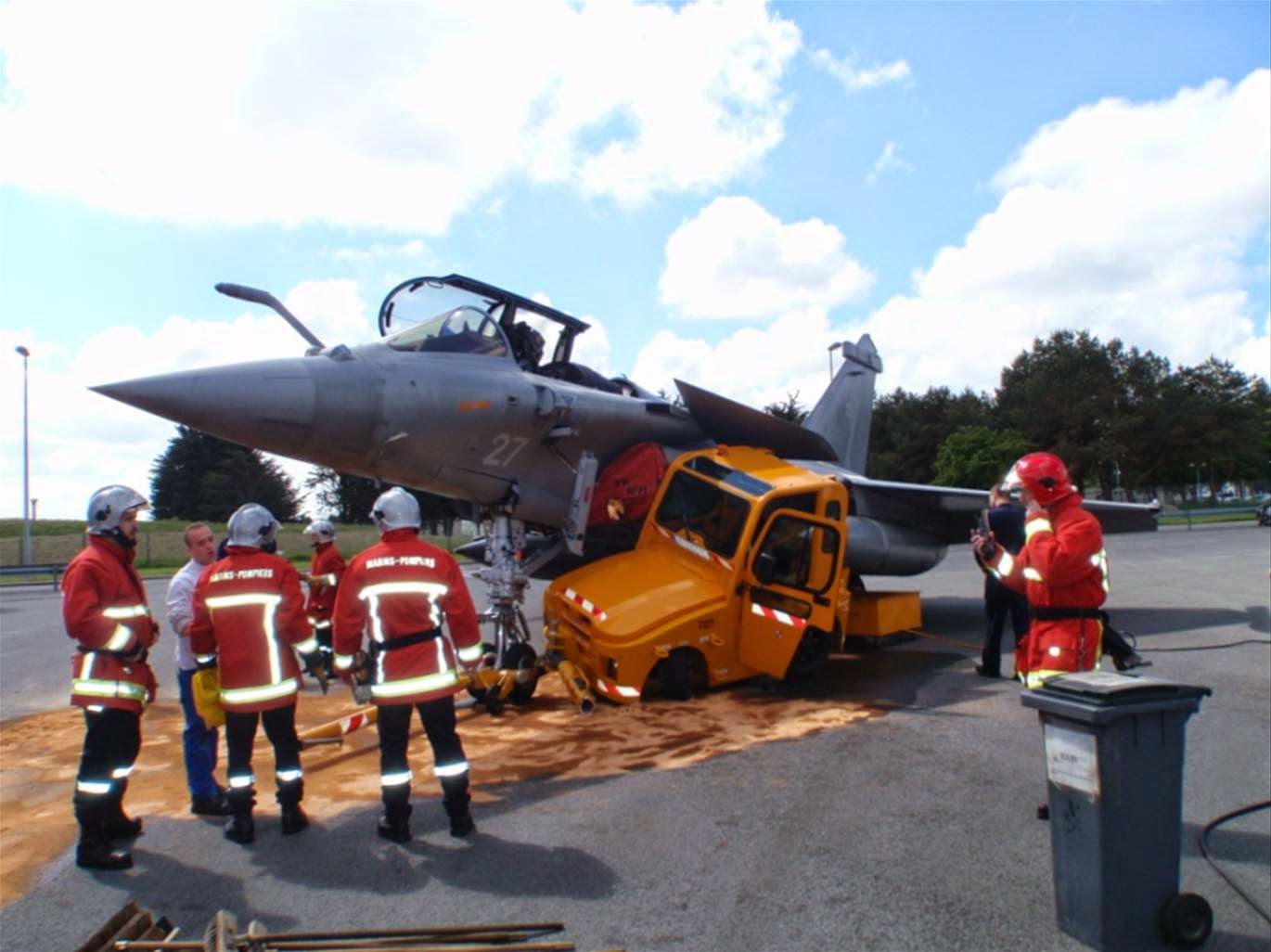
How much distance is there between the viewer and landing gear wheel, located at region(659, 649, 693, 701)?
802 cm

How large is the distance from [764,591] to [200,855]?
5.07 m

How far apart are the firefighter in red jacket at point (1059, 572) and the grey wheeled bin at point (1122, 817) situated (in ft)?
2.65

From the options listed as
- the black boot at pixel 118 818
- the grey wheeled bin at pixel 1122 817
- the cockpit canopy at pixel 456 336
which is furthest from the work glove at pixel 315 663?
the grey wheeled bin at pixel 1122 817

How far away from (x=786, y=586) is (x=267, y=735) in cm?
485

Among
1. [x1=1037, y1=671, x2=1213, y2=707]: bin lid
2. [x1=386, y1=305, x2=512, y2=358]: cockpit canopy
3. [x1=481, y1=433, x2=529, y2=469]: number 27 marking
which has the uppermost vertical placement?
[x1=386, y1=305, x2=512, y2=358]: cockpit canopy

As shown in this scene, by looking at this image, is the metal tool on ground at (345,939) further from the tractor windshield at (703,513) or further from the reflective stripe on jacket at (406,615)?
the tractor windshield at (703,513)

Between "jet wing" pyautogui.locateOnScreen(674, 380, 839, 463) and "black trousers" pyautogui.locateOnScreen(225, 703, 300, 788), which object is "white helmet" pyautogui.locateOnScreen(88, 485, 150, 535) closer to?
"black trousers" pyautogui.locateOnScreen(225, 703, 300, 788)

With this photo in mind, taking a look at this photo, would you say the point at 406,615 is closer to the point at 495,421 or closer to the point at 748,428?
the point at 495,421

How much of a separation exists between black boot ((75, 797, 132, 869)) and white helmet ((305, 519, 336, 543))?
14.3ft

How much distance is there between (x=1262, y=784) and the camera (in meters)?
5.38

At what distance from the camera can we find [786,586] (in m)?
8.45

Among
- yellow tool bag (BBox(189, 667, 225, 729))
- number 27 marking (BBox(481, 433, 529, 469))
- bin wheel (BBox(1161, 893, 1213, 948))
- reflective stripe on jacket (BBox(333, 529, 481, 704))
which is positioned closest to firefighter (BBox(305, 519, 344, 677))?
number 27 marking (BBox(481, 433, 529, 469))

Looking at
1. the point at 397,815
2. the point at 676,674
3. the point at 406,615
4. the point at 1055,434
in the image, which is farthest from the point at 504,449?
the point at 1055,434

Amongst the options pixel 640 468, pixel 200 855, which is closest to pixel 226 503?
pixel 640 468
